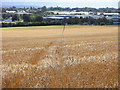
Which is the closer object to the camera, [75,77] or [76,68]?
[75,77]

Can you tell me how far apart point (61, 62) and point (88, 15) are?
18884mm

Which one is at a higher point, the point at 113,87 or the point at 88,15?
the point at 88,15

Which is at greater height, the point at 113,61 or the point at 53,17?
the point at 53,17

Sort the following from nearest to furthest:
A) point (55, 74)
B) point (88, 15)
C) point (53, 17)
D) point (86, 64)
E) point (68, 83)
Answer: point (68, 83), point (55, 74), point (86, 64), point (53, 17), point (88, 15)

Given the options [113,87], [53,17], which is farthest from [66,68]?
[53,17]

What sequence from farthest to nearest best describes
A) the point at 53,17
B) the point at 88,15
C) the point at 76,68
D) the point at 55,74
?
1. the point at 88,15
2. the point at 53,17
3. the point at 76,68
4. the point at 55,74

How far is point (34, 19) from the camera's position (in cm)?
2580

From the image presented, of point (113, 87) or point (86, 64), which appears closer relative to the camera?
point (113, 87)

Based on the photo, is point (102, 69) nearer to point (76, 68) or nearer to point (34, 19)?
point (76, 68)

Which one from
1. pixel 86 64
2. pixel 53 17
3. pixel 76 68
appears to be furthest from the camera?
pixel 53 17

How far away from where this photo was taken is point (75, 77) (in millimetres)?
6113

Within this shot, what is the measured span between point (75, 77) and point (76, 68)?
0.80 meters

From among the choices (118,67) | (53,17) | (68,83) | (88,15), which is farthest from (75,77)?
(88,15)

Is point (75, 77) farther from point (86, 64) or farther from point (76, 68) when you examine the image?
point (86, 64)
